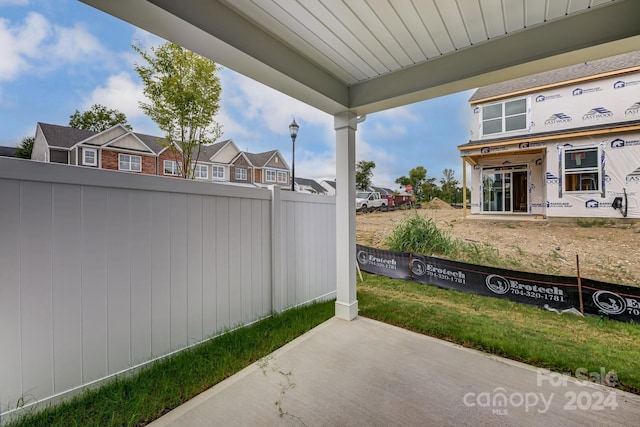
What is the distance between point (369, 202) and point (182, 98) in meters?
4.80

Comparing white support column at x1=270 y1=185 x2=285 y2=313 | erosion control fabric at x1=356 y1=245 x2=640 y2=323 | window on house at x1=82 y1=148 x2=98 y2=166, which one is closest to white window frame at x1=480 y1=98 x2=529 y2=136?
erosion control fabric at x1=356 y1=245 x2=640 y2=323

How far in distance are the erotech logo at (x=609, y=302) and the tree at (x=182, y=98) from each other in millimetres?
4603

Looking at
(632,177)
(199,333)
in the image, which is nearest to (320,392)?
(199,333)

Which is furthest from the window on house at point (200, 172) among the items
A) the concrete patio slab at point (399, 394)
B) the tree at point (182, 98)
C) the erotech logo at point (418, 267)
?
Result: the erotech logo at point (418, 267)

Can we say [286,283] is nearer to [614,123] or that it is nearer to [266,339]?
[266,339]

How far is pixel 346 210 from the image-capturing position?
2676 mm

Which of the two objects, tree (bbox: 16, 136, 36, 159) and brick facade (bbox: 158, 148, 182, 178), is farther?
brick facade (bbox: 158, 148, 182, 178)

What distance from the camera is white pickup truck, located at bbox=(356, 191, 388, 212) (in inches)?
246

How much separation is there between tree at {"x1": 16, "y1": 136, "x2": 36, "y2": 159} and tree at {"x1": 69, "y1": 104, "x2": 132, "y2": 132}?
337 mm

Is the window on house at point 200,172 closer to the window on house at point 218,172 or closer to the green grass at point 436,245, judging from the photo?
the window on house at point 218,172

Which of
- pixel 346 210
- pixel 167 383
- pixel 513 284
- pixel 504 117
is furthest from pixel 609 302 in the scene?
pixel 167 383

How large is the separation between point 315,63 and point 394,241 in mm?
3782

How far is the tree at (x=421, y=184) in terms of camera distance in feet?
17.7

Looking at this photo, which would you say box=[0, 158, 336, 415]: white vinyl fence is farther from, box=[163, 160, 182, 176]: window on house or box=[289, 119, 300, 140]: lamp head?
box=[289, 119, 300, 140]: lamp head
